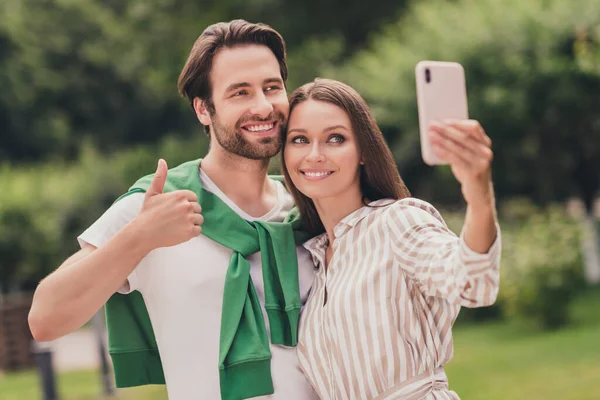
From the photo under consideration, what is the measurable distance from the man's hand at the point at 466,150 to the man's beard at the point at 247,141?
0.98 m

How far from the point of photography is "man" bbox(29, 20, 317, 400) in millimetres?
2561

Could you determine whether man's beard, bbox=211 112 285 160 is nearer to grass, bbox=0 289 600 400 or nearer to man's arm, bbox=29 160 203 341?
man's arm, bbox=29 160 203 341

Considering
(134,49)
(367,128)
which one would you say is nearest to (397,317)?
(367,128)

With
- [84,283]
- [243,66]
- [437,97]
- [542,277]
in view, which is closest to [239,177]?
[243,66]

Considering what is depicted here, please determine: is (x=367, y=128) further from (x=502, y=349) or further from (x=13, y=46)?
(x=13, y=46)

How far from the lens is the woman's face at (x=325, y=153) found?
2832 millimetres

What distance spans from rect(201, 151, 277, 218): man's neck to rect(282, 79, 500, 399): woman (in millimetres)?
141

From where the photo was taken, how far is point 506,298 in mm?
11148

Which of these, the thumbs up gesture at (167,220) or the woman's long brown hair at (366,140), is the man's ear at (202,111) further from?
the thumbs up gesture at (167,220)

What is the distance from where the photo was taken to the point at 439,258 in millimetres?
2389

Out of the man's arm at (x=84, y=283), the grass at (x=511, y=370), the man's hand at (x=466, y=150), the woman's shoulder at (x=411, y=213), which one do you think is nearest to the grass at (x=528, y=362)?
the grass at (x=511, y=370)

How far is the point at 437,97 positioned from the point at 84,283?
1104mm

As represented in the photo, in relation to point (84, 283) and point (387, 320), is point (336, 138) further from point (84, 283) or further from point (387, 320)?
point (84, 283)

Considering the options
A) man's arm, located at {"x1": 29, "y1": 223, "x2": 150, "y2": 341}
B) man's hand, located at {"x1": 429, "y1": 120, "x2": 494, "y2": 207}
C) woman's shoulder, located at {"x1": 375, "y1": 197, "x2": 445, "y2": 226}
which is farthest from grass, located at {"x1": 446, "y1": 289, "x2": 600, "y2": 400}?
man's hand, located at {"x1": 429, "y1": 120, "x2": 494, "y2": 207}
